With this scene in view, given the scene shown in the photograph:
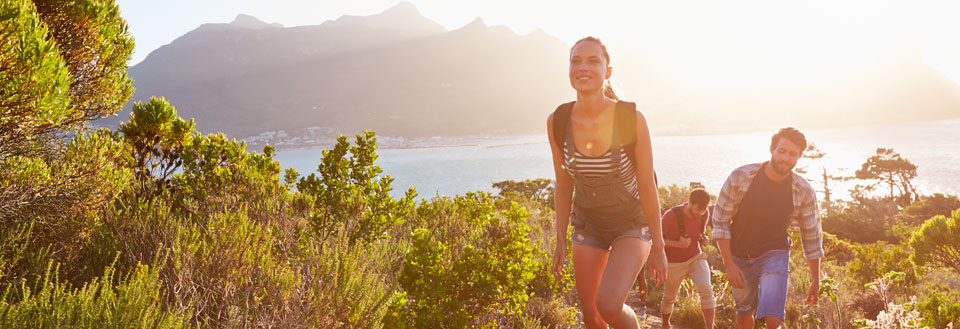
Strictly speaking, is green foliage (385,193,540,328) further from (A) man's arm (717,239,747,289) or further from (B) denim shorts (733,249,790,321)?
(B) denim shorts (733,249,790,321)

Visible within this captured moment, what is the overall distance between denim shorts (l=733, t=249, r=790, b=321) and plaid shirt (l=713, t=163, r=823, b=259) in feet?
0.65

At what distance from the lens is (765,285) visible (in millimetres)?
3000

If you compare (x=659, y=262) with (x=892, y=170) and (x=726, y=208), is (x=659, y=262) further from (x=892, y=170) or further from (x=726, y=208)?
(x=892, y=170)

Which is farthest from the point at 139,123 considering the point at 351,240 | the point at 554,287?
the point at 554,287

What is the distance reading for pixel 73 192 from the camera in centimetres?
404

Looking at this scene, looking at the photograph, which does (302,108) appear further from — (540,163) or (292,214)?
(292,214)

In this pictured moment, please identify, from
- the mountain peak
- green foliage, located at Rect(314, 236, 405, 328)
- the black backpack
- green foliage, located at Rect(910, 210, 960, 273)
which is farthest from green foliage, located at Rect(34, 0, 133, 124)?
the mountain peak

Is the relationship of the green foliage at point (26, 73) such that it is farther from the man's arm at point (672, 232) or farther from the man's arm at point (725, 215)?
the man's arm at point (672, 232)

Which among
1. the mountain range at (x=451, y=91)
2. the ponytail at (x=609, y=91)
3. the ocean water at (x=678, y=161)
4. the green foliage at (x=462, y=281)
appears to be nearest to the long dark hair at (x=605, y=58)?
the ponytail at (x=609, y=91)

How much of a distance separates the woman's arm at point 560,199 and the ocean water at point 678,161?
146 feet

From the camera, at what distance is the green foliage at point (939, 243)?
18.8ft

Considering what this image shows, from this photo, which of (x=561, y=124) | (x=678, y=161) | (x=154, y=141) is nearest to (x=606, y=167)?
(x=561, y=124)

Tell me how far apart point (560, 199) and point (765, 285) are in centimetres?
169

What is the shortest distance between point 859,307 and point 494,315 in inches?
228
